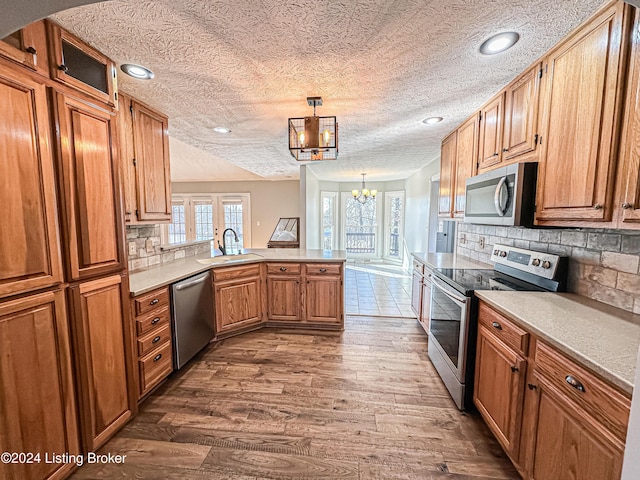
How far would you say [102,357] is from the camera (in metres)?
1.54

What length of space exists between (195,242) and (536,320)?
11.3ft

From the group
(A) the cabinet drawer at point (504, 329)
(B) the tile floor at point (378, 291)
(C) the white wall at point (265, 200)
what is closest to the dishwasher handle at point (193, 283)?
(B) the tile floor at point (378, 291)

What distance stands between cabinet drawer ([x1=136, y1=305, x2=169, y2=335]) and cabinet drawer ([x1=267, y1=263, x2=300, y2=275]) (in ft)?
4.02

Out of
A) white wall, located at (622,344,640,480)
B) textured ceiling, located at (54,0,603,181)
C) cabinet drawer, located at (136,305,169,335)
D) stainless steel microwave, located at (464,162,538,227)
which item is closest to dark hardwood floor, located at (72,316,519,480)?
cabinet drawer, located at (136,305,169,335)

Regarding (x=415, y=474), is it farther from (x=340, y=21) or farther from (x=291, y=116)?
(x=291, y=116)

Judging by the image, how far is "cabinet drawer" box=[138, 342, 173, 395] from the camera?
1.90 m

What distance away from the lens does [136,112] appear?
2.20 meters

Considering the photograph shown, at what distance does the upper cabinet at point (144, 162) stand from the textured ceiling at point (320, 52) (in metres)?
0.14

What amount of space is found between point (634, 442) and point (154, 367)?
2.50m

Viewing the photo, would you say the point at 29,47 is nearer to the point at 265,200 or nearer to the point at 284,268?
the point at 284,268

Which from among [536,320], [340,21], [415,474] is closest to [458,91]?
[340,21]

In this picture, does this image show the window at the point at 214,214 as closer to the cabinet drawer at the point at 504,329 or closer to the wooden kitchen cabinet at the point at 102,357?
the wooden kitchen cabinet at the point at 102,357

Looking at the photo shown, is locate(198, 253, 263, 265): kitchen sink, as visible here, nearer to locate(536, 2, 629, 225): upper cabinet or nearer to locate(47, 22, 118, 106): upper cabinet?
locate(47, 22, 118, 106): upper cabinet

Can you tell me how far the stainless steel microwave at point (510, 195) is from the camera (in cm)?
168
